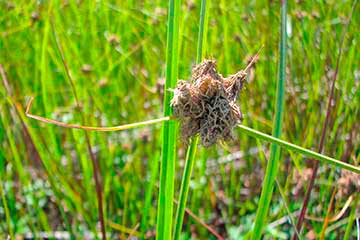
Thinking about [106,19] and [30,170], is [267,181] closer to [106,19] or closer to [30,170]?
[30,170]

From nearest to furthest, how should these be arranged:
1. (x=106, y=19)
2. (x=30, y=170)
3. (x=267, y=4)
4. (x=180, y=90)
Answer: (x=180, y=90), (x=30, y=170), (x=267, y=4), (x=106, y=19)

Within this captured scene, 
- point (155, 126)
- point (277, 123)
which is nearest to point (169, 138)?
point (277, 123)

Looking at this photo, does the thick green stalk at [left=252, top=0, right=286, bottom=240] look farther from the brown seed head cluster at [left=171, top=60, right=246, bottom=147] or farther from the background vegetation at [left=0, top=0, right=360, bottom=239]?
the background vegetation at [left=0, top=0, right=360, bottom=239]

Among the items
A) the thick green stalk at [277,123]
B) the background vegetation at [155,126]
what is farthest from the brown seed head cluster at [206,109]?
the background vegetation at [155,126]

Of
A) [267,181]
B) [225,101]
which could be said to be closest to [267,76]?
[267,181]

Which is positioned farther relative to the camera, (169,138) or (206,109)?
(169,138)

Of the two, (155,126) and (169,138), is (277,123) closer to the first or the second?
(169,138)
